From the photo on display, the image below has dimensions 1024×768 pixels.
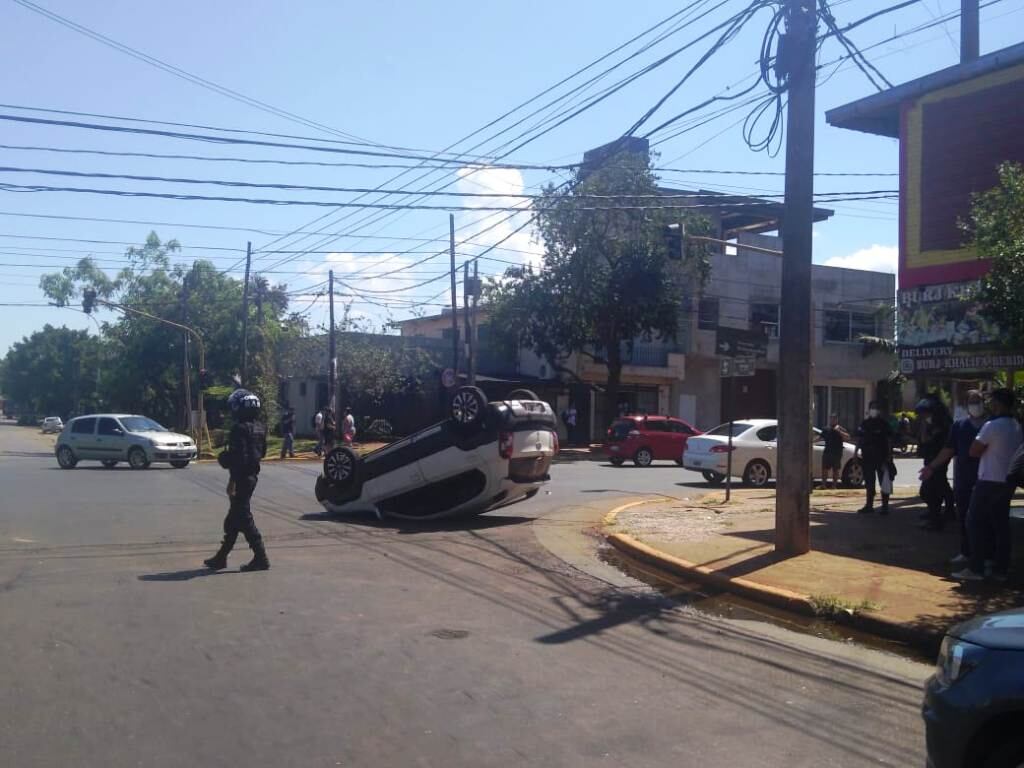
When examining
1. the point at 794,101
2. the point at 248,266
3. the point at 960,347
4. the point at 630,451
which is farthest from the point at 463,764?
the point at 248,266

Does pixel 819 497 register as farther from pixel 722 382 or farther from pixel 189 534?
pixel 722 382

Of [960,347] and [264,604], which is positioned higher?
[960,347]

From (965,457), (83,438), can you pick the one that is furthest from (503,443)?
(83,438)

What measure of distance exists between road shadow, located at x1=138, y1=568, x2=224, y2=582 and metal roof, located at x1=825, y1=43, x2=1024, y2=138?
12.8 meters

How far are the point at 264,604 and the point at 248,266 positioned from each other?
35.1 metres

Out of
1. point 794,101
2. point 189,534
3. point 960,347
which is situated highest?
point 794,101

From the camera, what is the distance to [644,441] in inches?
1214

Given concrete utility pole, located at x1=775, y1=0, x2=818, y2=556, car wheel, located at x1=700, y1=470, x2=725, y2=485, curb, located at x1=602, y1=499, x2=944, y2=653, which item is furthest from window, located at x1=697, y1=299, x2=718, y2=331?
concrete utility pole, located at x1=775, y1=0, x2=818, y2=556

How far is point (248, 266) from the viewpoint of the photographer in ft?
137

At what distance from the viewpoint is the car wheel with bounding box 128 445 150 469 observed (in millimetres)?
27891

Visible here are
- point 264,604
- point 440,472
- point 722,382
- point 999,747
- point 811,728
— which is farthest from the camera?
point 722,382

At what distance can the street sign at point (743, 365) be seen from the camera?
1685cm

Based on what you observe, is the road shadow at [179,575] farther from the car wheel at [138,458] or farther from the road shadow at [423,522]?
the car wheel at [138,458]

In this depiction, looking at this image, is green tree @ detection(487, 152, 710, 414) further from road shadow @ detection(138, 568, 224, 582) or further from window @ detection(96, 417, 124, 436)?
road shadow @ detection(138, 568, 224, 582)
